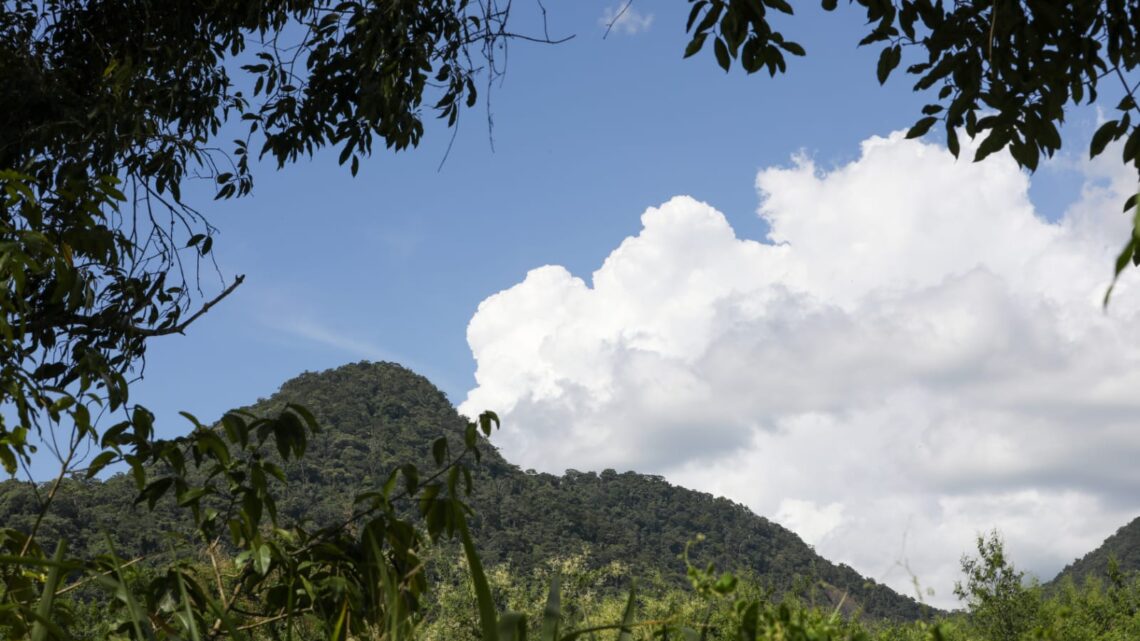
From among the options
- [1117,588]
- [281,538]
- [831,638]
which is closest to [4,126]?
[281,538]

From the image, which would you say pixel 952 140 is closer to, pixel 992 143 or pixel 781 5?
pixel 992 143

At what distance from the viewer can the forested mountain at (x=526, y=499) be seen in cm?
4638

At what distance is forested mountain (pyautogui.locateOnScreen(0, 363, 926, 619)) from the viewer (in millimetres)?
46384

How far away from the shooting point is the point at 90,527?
77.2 feet

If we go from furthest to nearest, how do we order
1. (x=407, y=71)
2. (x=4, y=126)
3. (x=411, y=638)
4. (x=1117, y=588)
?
(x=1117, y=588)
(x=407, y=71)
(x=4, y=126)
(x=411, y=638)

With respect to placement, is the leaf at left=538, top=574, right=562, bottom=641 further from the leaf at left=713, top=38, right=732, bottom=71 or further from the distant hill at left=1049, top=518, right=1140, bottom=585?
the distant hill at left=1049, top=518, right=1140, bottom=585

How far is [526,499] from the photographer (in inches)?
2153

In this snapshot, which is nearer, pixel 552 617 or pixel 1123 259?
pixel 1123 259

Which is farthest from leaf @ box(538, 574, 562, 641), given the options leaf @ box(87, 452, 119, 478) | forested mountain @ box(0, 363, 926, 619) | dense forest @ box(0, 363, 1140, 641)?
forested mountain @ box(0, 363, 926, 619)

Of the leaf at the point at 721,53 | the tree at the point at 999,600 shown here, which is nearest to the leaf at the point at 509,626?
the leaf at the point at 721,53

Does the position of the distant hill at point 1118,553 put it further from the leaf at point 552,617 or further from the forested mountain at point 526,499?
the leaf at point 552,617

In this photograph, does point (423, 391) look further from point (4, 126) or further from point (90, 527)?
point (4, 126)

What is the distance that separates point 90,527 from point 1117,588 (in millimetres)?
Answer: 21595

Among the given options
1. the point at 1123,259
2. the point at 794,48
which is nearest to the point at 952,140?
the point at 794,48
